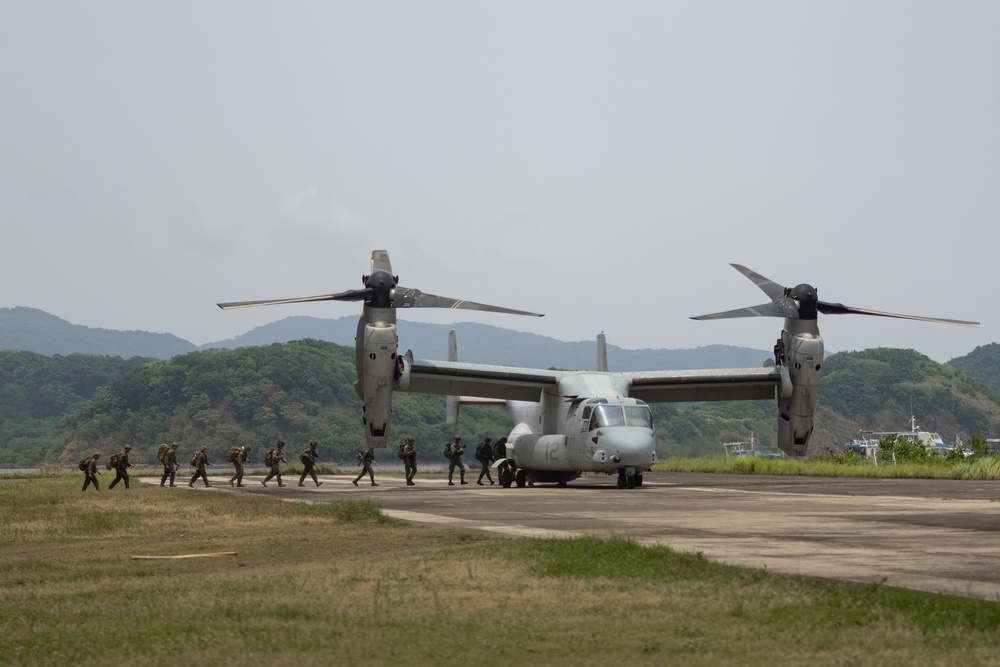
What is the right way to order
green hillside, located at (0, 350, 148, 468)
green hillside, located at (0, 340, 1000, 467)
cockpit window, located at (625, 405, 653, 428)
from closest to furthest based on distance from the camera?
1. cockpit window, located at (625, 405, 653, 428)
2. green hillside, located at (0, 340, 1000, 467)
3. green hillside, located at (0, 350, 148, 468)

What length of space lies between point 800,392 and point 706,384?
4118 mm

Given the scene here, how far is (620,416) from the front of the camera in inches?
1297

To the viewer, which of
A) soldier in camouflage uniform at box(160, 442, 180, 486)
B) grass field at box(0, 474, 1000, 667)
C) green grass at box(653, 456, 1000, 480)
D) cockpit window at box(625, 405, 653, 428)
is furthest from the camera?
green grass at box(653, 456, 1000, 480)

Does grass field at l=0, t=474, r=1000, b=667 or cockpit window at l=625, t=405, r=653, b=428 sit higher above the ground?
cockpit window at l=625, t=405, r=653, b=428

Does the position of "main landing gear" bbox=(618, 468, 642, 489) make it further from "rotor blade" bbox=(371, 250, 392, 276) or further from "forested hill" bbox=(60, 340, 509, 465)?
"forested hill" bbox=(60, 340, 509, 465)

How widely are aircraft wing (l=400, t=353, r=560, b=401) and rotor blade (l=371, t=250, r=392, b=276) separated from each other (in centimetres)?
272

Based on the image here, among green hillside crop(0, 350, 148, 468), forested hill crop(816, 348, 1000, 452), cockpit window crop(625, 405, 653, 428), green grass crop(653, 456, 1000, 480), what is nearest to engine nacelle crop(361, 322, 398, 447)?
cockpit window crop(625, 405, 653, 428)

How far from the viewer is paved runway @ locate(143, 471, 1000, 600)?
10805mm

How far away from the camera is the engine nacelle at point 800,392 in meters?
35.7

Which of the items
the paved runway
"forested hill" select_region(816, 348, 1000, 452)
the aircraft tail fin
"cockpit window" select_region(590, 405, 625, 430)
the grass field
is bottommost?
the grass field

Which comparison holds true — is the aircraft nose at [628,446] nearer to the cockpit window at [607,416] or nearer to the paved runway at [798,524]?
the cockpit window at [607,416]

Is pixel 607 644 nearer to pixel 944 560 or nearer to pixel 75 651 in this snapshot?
pixel 75 651

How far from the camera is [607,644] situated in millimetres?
7250

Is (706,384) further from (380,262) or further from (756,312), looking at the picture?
(380,262)
